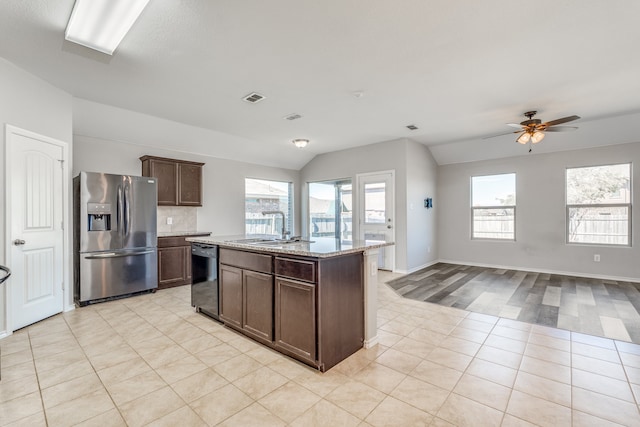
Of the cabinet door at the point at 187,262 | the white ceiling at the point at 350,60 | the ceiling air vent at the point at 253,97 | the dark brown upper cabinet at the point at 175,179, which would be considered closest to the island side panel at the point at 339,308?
the white ceiling at the point at 350,60

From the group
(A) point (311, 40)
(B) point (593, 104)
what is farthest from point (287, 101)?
(B) point (593, 104)

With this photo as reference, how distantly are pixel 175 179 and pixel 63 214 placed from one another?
1.74 meters

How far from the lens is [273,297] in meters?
2.53

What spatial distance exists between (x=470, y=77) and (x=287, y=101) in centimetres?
214

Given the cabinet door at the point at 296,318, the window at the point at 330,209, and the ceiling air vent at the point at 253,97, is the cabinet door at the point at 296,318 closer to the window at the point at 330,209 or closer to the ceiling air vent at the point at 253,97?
the ceiling air vent at the point at 253,97

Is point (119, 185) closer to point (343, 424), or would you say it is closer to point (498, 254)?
point (343, 424)

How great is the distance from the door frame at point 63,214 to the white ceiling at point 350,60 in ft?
2.13

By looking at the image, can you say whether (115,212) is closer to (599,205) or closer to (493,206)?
(493,206)

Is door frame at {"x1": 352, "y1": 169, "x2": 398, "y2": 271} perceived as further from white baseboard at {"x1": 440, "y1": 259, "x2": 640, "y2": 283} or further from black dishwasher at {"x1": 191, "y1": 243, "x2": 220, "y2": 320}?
black dishwasher at {"x1": 191, "y1": 243, "x2": 220, "y2": 320}

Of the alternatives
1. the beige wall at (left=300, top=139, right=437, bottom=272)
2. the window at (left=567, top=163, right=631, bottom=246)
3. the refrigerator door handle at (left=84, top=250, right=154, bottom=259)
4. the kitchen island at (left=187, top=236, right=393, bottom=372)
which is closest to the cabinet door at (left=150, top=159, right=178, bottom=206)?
the refrigerator door handle at (left=84, top=250, right=154, bottom=259)

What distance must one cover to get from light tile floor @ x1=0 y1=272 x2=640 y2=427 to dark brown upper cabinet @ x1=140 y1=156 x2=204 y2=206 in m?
2.39

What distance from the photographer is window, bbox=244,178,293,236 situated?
6.73 meters

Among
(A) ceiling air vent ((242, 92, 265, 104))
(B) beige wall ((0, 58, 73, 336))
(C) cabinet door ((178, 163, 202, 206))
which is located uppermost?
(A) ceiling air vent ((242, 92, 265, 104))

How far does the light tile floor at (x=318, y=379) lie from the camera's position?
5.72 ft
